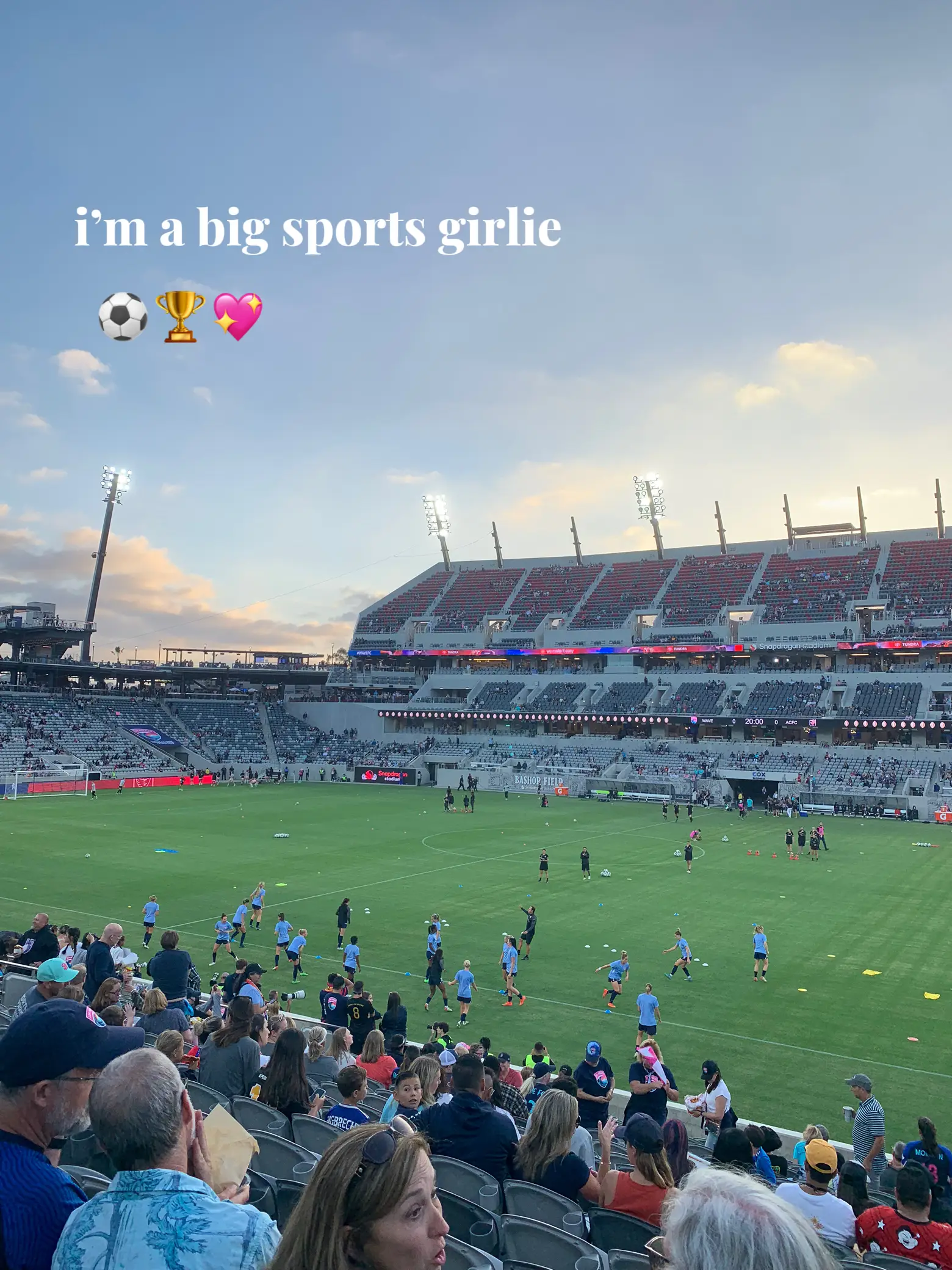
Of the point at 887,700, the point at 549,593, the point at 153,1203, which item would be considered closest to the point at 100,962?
the point at 153,1203

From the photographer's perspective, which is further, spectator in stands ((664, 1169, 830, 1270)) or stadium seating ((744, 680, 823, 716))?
stadium seating ((744, 680, 823, 716))

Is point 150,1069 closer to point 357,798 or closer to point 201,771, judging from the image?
point 357,798

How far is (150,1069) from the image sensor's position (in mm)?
2729

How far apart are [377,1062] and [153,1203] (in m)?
8.77

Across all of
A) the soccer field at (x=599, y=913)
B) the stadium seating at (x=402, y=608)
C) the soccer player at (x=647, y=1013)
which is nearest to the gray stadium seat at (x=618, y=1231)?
the soccer field at (x=599, y=913)

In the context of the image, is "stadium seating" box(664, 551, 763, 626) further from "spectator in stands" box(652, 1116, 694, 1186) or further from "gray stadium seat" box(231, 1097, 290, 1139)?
"gray stadium seat" box(231, 1097, 290, 1139)

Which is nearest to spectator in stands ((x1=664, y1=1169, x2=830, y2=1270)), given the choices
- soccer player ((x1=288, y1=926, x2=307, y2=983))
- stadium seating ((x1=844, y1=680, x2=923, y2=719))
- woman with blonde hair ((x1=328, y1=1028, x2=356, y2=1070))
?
woman with blonde hair ((x1=328, y1=1028, x2=356, y2=1070))

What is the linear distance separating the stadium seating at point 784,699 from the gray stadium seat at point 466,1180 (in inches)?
2370

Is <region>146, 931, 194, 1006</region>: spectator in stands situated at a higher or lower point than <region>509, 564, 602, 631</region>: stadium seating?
lower

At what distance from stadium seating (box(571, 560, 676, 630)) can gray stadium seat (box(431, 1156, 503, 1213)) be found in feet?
240

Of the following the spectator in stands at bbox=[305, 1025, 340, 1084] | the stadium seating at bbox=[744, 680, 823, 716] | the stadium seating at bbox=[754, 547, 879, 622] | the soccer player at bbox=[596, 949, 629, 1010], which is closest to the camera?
the spectator in stands at bbox=[305, 1025, 340, 1084]

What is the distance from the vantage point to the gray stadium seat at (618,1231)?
5336 millimetres

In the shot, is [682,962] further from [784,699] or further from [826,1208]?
[784,699]

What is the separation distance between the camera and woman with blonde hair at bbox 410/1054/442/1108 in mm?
8055
